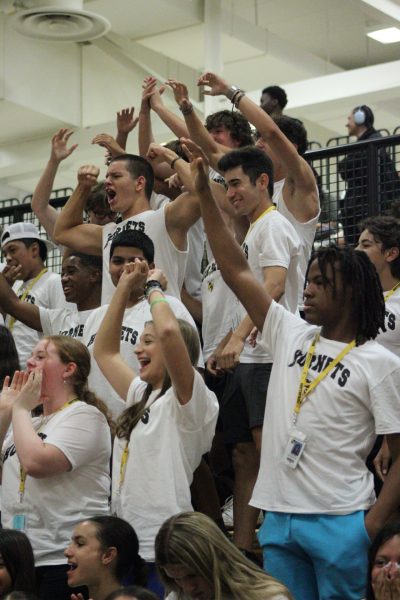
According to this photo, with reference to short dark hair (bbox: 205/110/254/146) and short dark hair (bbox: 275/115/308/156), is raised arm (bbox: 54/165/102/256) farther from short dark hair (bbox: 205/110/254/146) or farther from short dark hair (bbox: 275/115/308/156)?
short dark hair (bbox: 275/115/308/156)

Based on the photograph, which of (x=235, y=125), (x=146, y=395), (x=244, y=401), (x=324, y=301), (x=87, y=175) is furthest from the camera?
(x=235, y=125)

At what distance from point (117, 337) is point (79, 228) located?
57.6 inches

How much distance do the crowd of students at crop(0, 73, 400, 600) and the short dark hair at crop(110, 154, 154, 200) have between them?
1 centimetres

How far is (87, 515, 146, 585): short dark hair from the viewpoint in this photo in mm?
4488

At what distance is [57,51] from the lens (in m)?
15.0

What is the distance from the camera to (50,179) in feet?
23.4

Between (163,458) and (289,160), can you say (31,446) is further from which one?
(289,160)

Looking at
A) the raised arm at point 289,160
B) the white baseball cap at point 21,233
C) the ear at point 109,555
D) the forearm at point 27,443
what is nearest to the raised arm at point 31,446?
the forearm at point 27,443

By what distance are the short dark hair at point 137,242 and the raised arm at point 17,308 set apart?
1.17 metres

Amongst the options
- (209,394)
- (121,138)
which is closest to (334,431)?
(209,394)

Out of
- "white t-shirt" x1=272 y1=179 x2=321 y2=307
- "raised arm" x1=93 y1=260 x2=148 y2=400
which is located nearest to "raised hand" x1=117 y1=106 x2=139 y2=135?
"white t-shirt" x1=272 y1=179 x2=321 y2=307

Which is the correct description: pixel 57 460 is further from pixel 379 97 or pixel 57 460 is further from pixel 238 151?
pixel 379 97

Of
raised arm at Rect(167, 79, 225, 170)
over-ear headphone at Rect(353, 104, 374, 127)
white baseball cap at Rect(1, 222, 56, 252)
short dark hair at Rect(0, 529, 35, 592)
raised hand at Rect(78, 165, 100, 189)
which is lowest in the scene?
short dark hair at Rect(0, 529, 35, 592)

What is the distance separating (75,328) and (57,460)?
157 centimetres
